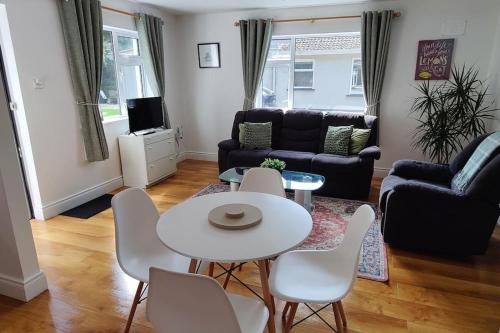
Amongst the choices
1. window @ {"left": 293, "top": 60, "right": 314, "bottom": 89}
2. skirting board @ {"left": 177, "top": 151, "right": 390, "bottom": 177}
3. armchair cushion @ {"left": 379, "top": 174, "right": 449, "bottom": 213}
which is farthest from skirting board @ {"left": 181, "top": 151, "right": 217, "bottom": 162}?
armchair cushion @ {"left": 379, "top": 174, "right": 449, "bottom": 213}

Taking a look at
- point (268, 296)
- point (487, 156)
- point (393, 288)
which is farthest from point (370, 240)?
point (268, 296)

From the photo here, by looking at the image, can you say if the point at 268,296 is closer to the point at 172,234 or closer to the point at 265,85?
the point at 172,234

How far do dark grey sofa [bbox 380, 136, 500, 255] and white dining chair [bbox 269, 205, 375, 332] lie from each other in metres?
1.11

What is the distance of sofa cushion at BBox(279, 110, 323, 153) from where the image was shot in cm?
443

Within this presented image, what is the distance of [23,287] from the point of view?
211 cm

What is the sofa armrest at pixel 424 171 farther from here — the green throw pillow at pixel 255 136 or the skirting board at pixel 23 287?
the skirting board at pixel 23 287

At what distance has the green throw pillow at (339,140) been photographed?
4.06 meters

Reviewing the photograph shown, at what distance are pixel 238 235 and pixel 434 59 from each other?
3967 millimetres

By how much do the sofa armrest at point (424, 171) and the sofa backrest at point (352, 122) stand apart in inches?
34.3

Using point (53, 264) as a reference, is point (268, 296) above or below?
above

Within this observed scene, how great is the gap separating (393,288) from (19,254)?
2.56 metres

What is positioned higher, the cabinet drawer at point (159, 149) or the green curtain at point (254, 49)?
the green curtain at point (254, 49)

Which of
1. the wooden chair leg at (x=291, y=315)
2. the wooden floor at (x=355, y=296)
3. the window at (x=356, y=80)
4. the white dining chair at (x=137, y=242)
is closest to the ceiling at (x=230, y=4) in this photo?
the window at (x=356, y=80)

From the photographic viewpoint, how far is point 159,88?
191 inches
